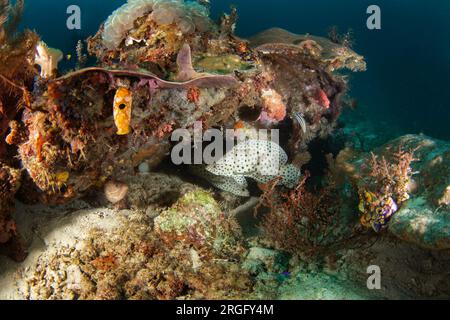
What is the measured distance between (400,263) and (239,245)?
2.06 m

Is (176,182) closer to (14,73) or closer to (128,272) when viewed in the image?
(128,272)

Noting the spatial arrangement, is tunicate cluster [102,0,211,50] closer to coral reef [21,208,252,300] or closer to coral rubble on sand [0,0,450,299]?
coral rubble on sand [0,0,450,299]

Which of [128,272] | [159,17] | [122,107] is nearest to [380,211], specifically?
[128,272]

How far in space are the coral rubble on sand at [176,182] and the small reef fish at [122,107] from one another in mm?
22

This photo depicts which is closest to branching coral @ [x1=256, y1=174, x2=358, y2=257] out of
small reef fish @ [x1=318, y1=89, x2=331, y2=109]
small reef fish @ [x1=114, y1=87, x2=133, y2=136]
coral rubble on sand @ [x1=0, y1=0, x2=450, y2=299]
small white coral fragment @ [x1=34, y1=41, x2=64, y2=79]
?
coral rubble on sand @ [x1=0, y1=0, x2=450, y2=299]

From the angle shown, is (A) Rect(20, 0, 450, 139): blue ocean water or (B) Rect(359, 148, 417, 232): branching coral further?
(A) Rect(20, 0, 450, 139): blue ocean water

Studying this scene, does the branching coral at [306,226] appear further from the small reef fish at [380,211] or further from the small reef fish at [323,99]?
the small reef fish at [323,99]

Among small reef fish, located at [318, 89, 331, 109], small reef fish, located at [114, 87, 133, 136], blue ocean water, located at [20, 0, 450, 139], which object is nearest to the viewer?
small reef fish, located at [114, 87, 133, 136]

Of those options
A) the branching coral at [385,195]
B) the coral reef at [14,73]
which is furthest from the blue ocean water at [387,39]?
the branching coral at [385,195]

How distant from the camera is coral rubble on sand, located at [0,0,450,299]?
10.5ft

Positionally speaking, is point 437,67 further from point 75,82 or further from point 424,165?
point 75,82

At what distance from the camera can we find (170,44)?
4.14 meters

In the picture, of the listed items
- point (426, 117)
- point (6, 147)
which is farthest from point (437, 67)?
point (6, 147)

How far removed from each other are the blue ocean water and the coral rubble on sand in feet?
26.4
